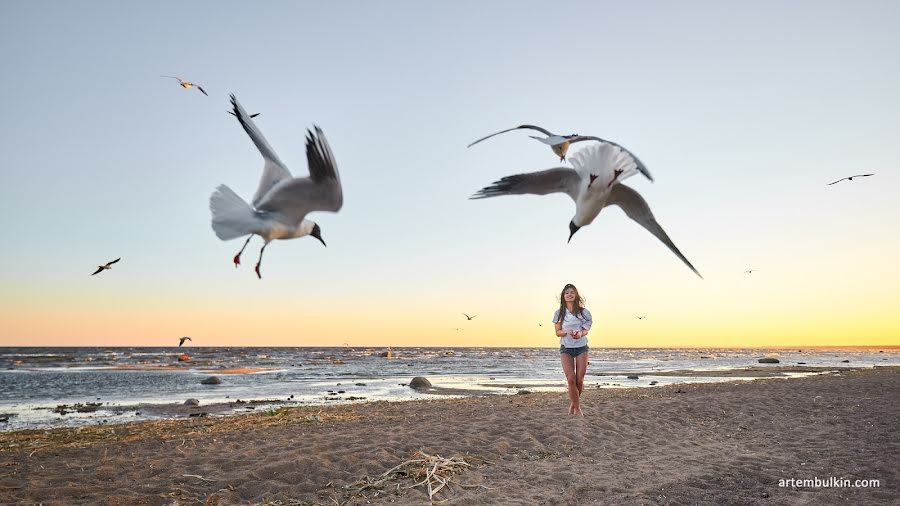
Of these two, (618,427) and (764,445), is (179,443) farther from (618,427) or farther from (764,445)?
(764,445)

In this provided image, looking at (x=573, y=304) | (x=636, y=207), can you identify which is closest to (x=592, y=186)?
(x=636, y=207)

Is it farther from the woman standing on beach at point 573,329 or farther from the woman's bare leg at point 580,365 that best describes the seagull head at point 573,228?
the woman's bare leg at point 580,365

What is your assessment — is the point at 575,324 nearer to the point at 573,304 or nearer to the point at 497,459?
the point at 573,304

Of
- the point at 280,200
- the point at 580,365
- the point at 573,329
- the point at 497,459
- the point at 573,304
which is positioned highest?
the point at 280,200

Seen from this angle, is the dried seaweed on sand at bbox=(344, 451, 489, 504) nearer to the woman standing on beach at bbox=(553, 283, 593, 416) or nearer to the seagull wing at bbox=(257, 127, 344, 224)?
the woman standing on beach at bbox=(553, 283, 593, 416)

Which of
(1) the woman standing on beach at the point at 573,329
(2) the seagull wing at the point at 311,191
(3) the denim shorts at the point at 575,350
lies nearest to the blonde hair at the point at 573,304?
(1) the woman standing on beach at the point at 573,329

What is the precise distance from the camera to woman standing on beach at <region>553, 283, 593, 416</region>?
7.55 metres

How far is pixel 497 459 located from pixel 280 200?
6.62 meters

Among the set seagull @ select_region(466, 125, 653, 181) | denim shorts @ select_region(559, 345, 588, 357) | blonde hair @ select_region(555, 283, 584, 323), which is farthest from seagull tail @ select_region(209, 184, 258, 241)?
denim shorts @ select_region(559, 345, 588, 357)

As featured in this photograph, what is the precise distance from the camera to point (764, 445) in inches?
365

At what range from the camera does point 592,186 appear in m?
2.70

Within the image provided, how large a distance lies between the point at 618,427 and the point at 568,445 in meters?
1.82

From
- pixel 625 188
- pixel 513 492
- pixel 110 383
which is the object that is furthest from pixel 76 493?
pixel 110 383

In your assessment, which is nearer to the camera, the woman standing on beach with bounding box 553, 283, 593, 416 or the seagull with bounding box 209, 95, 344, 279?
the seagull with bounding box 209, 95, 344, 279
